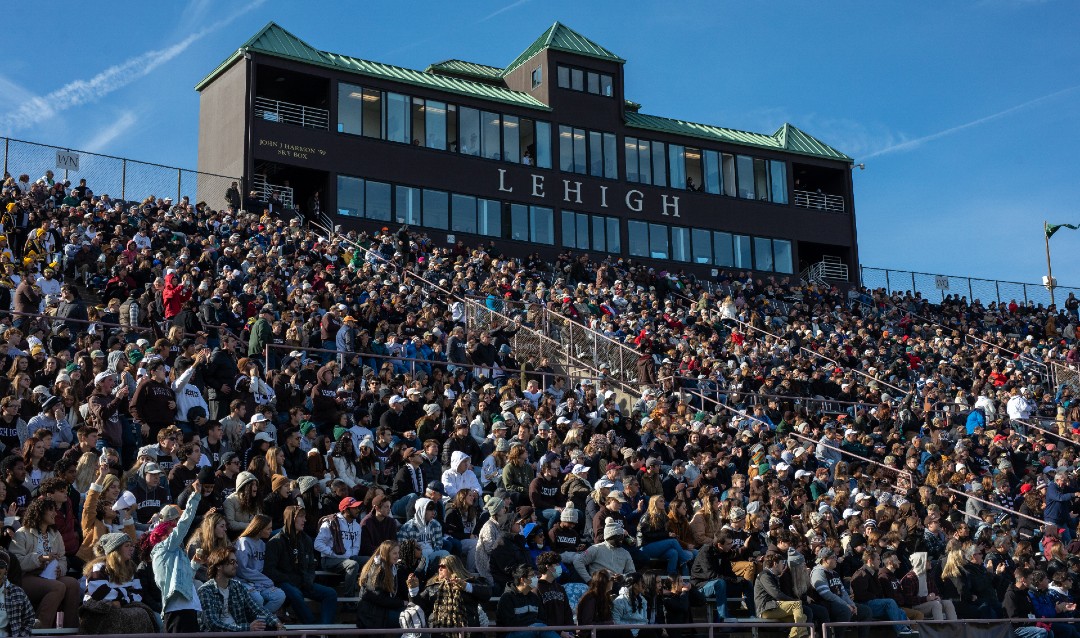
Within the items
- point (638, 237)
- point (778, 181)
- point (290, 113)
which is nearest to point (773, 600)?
point (290, 113)

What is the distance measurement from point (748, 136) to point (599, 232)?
8483mm

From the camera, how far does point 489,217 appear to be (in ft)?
128

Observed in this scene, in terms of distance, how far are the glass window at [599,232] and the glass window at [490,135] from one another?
3.95 m

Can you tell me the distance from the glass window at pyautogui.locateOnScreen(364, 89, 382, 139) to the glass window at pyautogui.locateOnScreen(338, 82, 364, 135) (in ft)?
0.53

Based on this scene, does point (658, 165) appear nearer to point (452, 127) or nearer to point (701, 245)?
point (701, 245)

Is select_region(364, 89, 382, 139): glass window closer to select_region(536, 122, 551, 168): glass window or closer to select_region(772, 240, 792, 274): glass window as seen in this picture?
select_region(536, 122, 551, 168): glass window

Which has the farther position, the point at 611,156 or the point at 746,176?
the point at 746,176

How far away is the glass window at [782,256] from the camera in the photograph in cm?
4441

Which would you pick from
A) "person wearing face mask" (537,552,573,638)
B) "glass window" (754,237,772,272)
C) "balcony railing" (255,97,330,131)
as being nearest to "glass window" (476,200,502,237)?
"balcony railing" (255,97,330,131)

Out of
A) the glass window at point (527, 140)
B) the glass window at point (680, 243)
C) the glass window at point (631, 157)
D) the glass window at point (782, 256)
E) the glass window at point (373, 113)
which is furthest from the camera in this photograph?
the glass window at point (782, 256)

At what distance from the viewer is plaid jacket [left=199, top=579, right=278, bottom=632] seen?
10570 millimetres

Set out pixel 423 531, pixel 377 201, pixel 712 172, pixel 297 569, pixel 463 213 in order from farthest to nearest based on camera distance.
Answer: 1. pixel 712 172
2. pixel 463 213
3. pixel 377 201
4. pixel 423 531
5. pixel 297 569

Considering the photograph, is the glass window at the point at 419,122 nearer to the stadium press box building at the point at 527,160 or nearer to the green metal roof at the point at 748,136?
the stadium press box building at the point at 527,160

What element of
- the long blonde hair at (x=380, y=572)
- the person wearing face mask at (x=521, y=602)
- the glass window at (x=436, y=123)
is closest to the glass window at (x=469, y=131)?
the glass window at (x=436, y=123)
